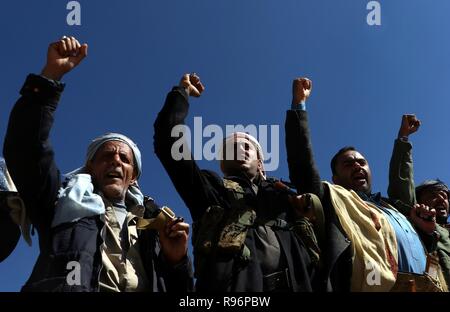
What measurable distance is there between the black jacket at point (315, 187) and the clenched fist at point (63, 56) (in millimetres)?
1827

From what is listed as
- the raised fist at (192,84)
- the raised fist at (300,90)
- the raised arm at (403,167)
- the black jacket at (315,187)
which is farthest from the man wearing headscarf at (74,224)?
the raised arm at (403,167)

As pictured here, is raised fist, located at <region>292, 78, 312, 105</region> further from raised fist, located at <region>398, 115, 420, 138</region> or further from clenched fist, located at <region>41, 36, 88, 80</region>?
clenched fist, located at <region>41, 36, 88, 80</region>

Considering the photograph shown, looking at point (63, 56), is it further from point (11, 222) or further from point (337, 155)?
point (337, 155)

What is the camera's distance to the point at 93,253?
4.15 meters

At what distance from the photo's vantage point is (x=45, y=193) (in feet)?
14.2

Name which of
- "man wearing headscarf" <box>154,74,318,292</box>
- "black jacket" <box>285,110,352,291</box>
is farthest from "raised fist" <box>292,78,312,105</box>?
"man wearing headscarf" <box>154,74,318,292</box>

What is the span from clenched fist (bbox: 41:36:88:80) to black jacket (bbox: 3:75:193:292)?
17cm

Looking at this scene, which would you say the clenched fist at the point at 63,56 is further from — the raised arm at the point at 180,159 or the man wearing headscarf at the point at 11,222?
the man wearing headscarf at the point at 11,222

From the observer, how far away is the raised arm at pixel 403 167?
21.6ft

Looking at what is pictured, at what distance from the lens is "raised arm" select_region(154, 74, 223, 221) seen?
489 centimetres

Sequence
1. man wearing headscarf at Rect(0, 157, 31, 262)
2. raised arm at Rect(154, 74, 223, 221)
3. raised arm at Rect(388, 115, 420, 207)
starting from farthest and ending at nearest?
raised arm at Rect(388, 115, 420, 207), raised arm at Rect(154, 74, 223, 221), man wearing headscarf at Rect(0, 157, 31, 262)
